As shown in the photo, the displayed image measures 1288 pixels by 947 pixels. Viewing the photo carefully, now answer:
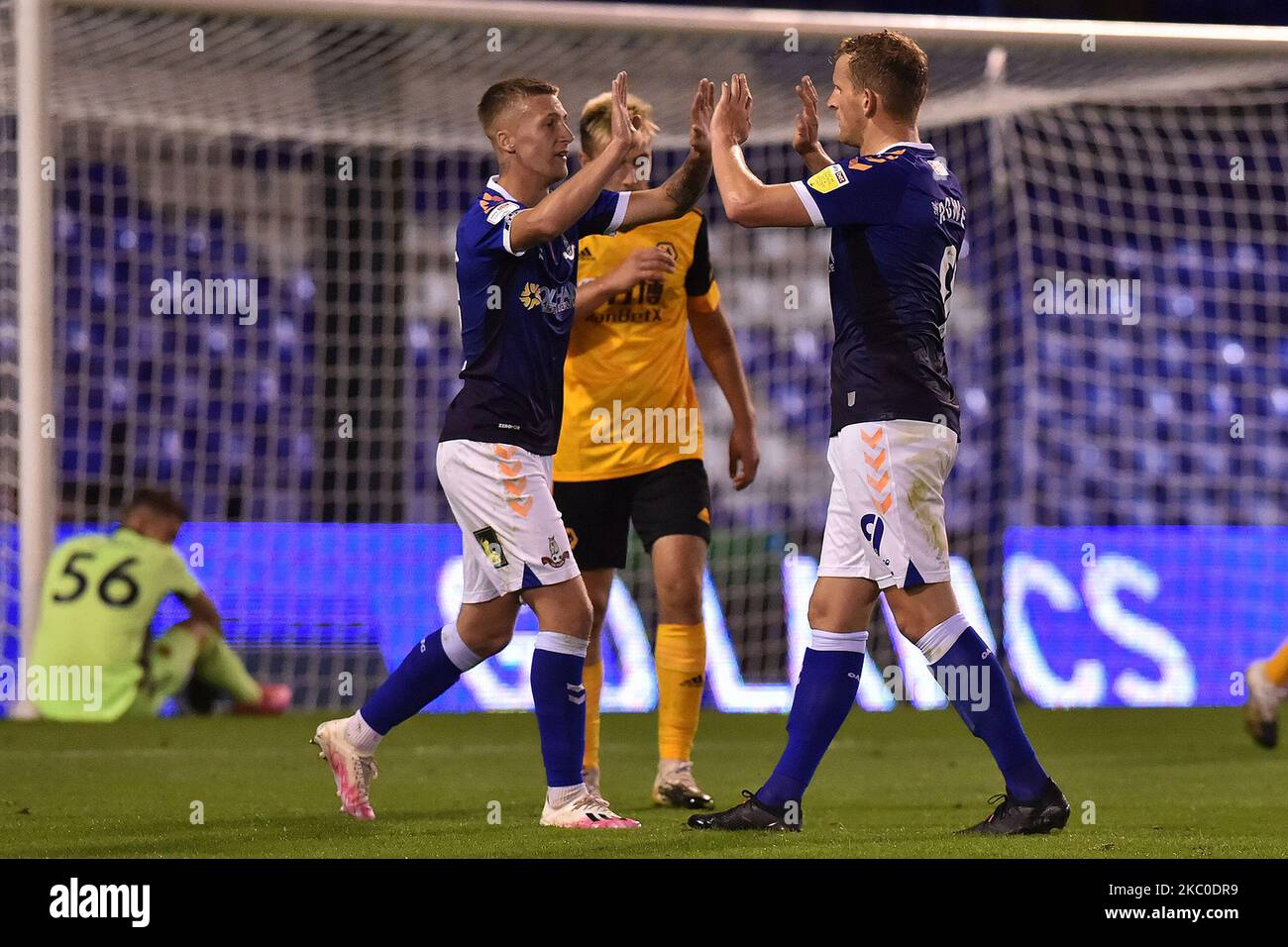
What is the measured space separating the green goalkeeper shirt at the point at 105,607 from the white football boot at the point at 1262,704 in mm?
4943

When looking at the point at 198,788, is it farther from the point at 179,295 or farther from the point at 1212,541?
the point at 1212,541

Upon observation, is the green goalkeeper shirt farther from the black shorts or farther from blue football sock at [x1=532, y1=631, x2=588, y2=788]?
blue football sock at [x1=532, y1=631, x2=588, y2=788]

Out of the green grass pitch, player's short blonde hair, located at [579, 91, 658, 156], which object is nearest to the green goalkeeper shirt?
the green grass pitch

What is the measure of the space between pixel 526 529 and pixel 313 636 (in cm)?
534

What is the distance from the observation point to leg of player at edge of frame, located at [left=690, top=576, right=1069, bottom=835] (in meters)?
4.22

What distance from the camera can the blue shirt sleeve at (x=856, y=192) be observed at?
4.23m

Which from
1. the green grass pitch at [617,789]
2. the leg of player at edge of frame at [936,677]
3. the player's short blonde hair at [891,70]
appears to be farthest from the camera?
the player's short blonde hair at [891,70]

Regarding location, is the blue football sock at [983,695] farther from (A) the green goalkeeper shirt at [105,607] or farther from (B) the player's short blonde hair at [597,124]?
(A) the green goalkeeper shirt at [105,607]

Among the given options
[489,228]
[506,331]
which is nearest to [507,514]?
[506,331]

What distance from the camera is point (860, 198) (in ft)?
14.0

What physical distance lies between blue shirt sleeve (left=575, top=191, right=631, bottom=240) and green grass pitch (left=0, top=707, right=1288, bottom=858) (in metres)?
1.58

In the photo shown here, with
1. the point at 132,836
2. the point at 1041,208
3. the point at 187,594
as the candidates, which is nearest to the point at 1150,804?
the point at 132,836

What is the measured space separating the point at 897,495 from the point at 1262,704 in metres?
3.14

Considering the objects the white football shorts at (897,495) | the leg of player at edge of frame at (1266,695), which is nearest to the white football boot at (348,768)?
the white football shorts at (897,495)
